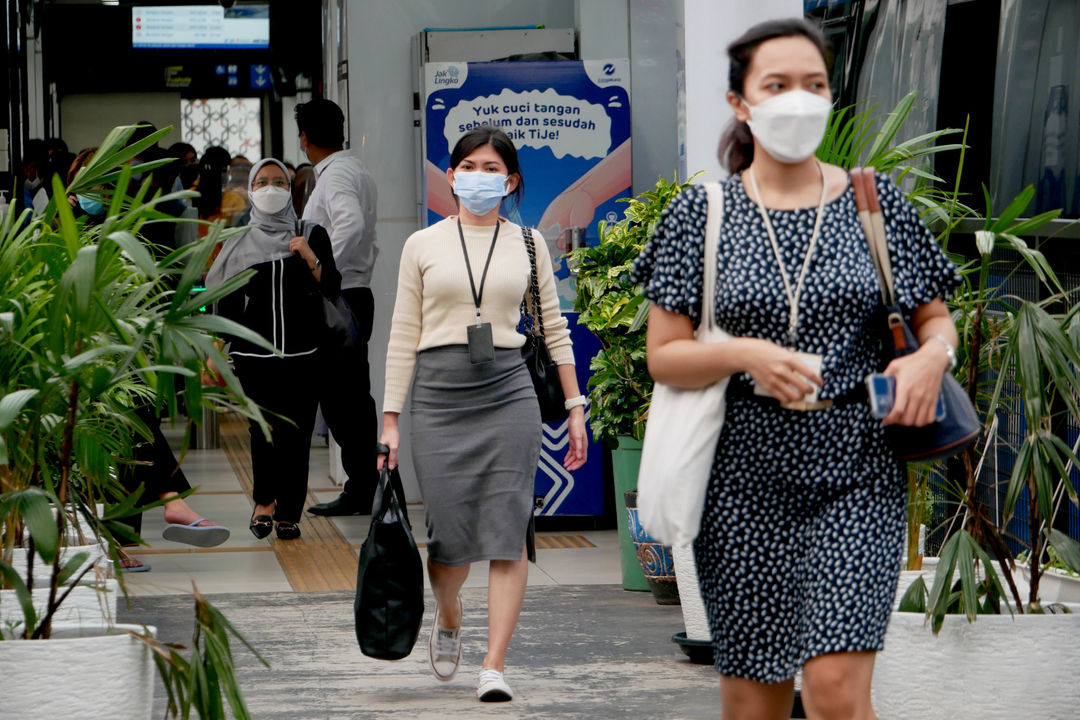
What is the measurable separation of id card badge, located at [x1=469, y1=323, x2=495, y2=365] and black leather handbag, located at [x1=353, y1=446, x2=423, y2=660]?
448 millimetres

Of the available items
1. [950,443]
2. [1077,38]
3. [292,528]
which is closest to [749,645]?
[950,443]

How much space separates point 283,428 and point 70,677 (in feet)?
14.0

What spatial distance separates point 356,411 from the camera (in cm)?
817

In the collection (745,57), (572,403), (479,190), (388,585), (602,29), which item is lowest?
(388,585)

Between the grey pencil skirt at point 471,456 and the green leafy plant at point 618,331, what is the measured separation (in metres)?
1.17

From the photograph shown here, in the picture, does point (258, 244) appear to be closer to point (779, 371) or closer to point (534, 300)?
point (534, 300)

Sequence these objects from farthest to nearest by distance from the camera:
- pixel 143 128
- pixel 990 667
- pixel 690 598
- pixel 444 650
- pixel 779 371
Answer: pixel 143 128 < pixel 690 598 < pixel 444 650 < pixel 990 667 < pixel 779 371

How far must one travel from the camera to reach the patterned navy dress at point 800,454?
8.63 ft

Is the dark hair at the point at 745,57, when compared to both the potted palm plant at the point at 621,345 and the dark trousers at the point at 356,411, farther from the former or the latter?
the dark trousers at the point at 356,411

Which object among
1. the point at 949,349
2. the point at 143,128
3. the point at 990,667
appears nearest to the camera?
the point at 949,349

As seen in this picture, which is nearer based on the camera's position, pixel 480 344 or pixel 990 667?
pixel 990 667

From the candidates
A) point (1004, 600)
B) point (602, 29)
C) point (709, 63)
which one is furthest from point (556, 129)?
point (1004, 600)

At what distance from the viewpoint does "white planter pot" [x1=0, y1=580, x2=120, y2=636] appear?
361 cm

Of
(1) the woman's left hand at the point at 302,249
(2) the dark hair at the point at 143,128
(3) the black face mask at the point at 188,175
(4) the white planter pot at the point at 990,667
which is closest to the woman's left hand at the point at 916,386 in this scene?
(4) the white planter pot at the point at 990,667
